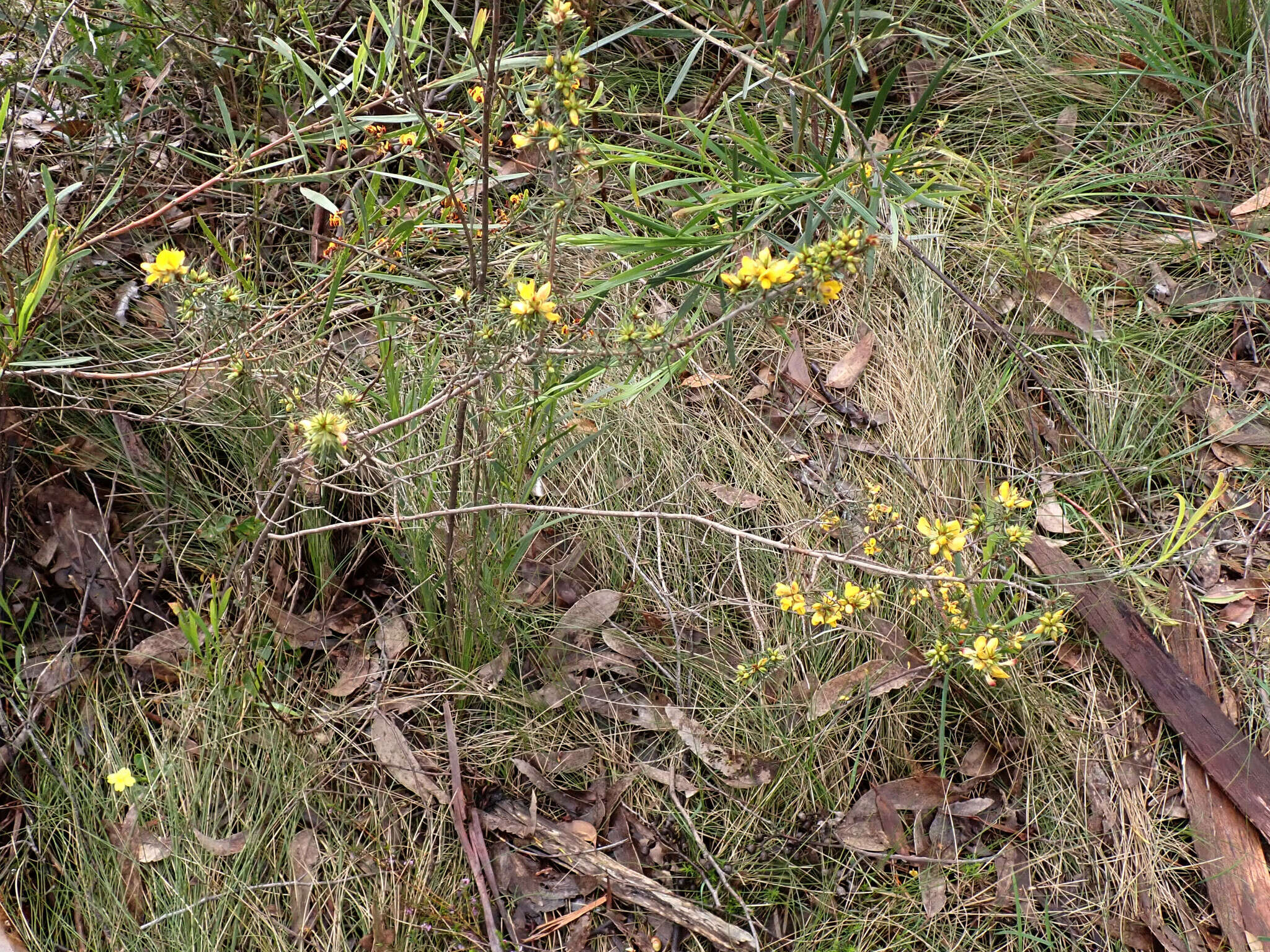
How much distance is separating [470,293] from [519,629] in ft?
2.44

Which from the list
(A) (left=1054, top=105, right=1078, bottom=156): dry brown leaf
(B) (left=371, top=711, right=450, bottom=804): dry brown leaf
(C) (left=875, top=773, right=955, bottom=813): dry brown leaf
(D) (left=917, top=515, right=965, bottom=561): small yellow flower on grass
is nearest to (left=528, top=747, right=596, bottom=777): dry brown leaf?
(B) (left=371, top=711, right=450, bottom=804): dry brown leaf

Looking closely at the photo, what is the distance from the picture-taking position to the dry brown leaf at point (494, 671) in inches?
71.6

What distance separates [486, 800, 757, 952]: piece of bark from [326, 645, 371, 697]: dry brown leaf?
380 millimetres

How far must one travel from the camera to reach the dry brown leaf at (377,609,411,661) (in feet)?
6.11

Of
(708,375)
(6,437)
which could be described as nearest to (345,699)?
(6,437)

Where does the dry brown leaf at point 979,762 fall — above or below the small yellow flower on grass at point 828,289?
below

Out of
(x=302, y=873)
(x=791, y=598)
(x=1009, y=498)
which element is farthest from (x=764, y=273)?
(x=302, y=873)

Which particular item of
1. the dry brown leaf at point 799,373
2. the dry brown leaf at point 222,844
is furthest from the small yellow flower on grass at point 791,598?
the dry brown leaf at point 222,844

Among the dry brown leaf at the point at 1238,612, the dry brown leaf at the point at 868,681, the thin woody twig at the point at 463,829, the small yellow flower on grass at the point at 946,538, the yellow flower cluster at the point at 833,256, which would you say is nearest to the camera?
the yellow flower cluster at the point at 833,256

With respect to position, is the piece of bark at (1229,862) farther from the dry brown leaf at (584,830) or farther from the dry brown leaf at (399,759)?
the dry brown leaf at (399,759)

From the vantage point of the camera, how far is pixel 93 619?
72.8 inches

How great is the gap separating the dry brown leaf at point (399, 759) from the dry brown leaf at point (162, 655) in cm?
41

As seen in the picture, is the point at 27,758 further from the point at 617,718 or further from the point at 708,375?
the point at 708,375

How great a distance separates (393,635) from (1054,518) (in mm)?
1469
